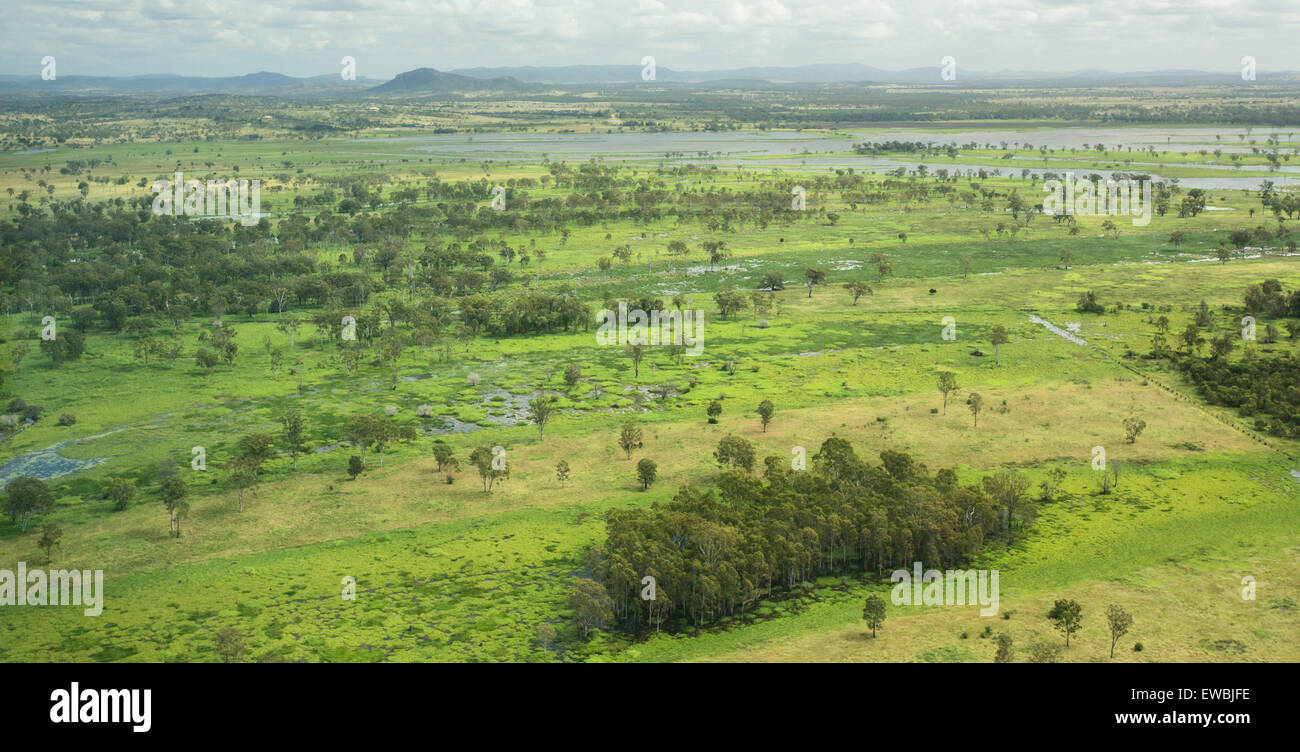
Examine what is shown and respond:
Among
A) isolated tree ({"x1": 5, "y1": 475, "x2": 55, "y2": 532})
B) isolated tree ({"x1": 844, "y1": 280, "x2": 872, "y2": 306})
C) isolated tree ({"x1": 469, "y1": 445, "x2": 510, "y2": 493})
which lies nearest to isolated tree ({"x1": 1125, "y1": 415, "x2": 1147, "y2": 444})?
isolated tree ({"x1": 469, "y1": 445, "x2": 510, "y2": 493})

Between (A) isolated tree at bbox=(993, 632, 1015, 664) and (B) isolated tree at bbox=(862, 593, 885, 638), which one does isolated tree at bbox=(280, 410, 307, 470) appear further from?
(A) isolated tree at bbox=(993, 632, 1015, 664)

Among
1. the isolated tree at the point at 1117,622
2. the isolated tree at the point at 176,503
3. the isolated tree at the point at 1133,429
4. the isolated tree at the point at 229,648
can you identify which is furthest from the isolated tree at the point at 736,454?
the isolated tree at the point at 176,503

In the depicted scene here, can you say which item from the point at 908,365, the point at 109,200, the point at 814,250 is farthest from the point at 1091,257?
the point at 109,200

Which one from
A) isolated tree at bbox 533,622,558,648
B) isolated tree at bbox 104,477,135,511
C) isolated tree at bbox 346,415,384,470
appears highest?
isolated tree at bbox 346,415,384,470

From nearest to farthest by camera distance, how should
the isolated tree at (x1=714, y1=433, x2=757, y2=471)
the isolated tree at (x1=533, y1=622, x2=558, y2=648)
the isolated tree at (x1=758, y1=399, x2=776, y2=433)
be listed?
the isolated tree at (x1=533, y1=622, x2=558, y2=648), the isolated tree at (x1=714, y1=433, x2=757, y2=471), the isolated tree at (x1=758, y1=399, x2=776, y2=433)

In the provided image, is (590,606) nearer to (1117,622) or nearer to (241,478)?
(1117,622)

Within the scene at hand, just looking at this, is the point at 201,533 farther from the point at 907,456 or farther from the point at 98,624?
the point at 907,456
